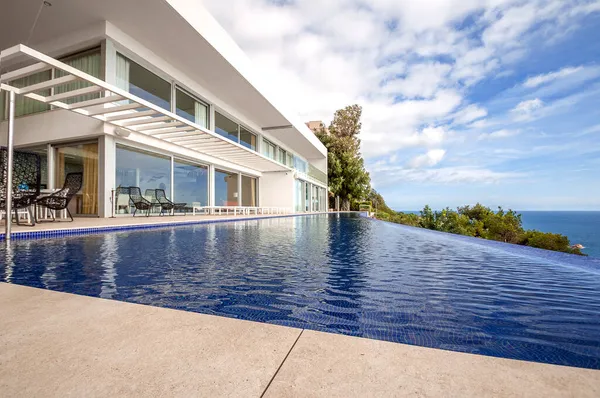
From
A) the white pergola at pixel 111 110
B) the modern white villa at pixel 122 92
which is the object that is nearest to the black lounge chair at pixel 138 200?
the modern white villa at pixel 122 92

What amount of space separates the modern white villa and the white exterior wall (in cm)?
527

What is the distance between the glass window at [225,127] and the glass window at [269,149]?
277cm

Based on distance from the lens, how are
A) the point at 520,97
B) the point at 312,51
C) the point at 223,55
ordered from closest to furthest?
the point at 223,55
the point at 312,51
the point at 520,97

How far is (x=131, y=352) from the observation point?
985mm

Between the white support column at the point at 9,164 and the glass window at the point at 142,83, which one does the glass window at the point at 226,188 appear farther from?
the white support column at the point at 9,164

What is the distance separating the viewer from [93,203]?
786 cm

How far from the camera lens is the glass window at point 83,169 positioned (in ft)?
25.6

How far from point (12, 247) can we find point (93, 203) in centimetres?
472

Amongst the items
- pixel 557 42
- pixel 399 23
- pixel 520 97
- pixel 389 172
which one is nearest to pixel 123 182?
pixel 399 23

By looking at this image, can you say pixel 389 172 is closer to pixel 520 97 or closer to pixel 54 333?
pixel 520 97

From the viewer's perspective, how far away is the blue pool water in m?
1.33

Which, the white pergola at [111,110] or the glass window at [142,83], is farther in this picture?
the glass window at [142,83]

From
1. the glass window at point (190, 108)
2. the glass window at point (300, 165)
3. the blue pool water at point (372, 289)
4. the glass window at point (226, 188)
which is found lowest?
the blue pool water at point (372, 289)

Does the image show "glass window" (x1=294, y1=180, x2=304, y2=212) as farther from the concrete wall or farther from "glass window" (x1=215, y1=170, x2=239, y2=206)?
the concrete wall
